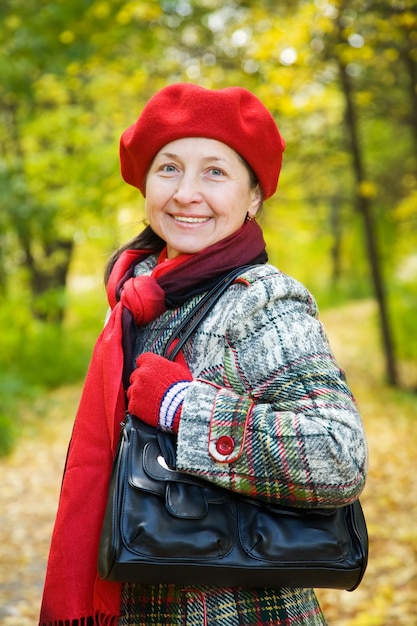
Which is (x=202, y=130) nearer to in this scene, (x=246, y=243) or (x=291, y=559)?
(x=246, y=243)

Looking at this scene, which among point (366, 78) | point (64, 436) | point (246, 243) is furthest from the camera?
point (366, 78)

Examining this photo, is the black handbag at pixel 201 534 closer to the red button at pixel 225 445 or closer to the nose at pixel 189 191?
the red button at pixel 225 445

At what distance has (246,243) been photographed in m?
1.80

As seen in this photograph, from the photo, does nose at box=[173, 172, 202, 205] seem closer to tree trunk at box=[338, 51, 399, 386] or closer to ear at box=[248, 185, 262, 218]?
ear at box=[248, 185, 262, 218]

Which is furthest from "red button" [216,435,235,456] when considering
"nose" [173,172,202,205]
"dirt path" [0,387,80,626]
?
"dirt path" [0,387,80,626]

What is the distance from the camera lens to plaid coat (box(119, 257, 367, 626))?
4.97 ft

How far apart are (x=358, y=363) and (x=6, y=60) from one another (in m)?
9.35

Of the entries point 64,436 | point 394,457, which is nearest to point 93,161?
point 64,436

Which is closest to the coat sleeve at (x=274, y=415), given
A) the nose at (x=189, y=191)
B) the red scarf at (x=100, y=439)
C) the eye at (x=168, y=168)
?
the red scarf at (x=100, y=439)

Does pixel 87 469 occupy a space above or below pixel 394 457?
below

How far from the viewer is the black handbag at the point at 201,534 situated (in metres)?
1.46

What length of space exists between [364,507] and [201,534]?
17.9ft

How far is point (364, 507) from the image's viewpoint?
259 inches

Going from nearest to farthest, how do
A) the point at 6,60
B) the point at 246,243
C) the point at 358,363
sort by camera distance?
the point at 246,243
the point at 6,60
the point at 358,363
